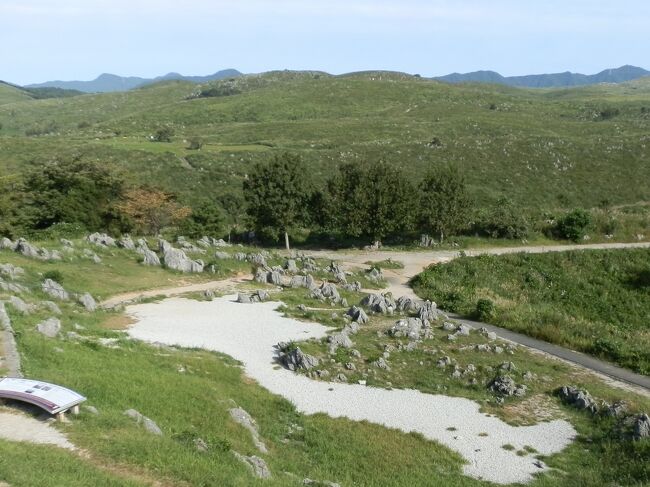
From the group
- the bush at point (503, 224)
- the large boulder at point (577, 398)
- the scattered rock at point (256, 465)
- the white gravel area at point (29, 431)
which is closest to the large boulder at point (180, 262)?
the large boulder at point (577, 398)

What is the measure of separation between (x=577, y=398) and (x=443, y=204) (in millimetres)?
28004

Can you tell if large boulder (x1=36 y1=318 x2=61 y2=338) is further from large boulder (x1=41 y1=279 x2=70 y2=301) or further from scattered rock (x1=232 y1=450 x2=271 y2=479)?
scattered rock (x1=232 y1=450 x2=271 y2=479)

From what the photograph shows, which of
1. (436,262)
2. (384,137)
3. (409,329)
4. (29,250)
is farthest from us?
(384,137)

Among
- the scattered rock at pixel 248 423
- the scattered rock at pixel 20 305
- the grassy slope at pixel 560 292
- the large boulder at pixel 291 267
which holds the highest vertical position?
the scattered rock at pixel 20 305

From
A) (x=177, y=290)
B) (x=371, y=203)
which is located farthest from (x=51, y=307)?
(x=371, y=203)

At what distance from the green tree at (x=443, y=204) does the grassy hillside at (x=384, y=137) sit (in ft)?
65.8

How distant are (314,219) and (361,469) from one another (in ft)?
115

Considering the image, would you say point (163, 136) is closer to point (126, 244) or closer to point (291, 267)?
point (126, 244)

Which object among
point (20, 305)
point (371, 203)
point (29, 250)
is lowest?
point (20, 305)

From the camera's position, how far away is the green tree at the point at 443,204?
48.2m

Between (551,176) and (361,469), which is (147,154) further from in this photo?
(361,469)

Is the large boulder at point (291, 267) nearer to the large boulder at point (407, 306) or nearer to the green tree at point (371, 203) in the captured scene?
the green tree at point (371, 203)

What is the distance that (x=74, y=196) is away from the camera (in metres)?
49.0

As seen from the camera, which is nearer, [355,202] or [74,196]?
[355,202]
